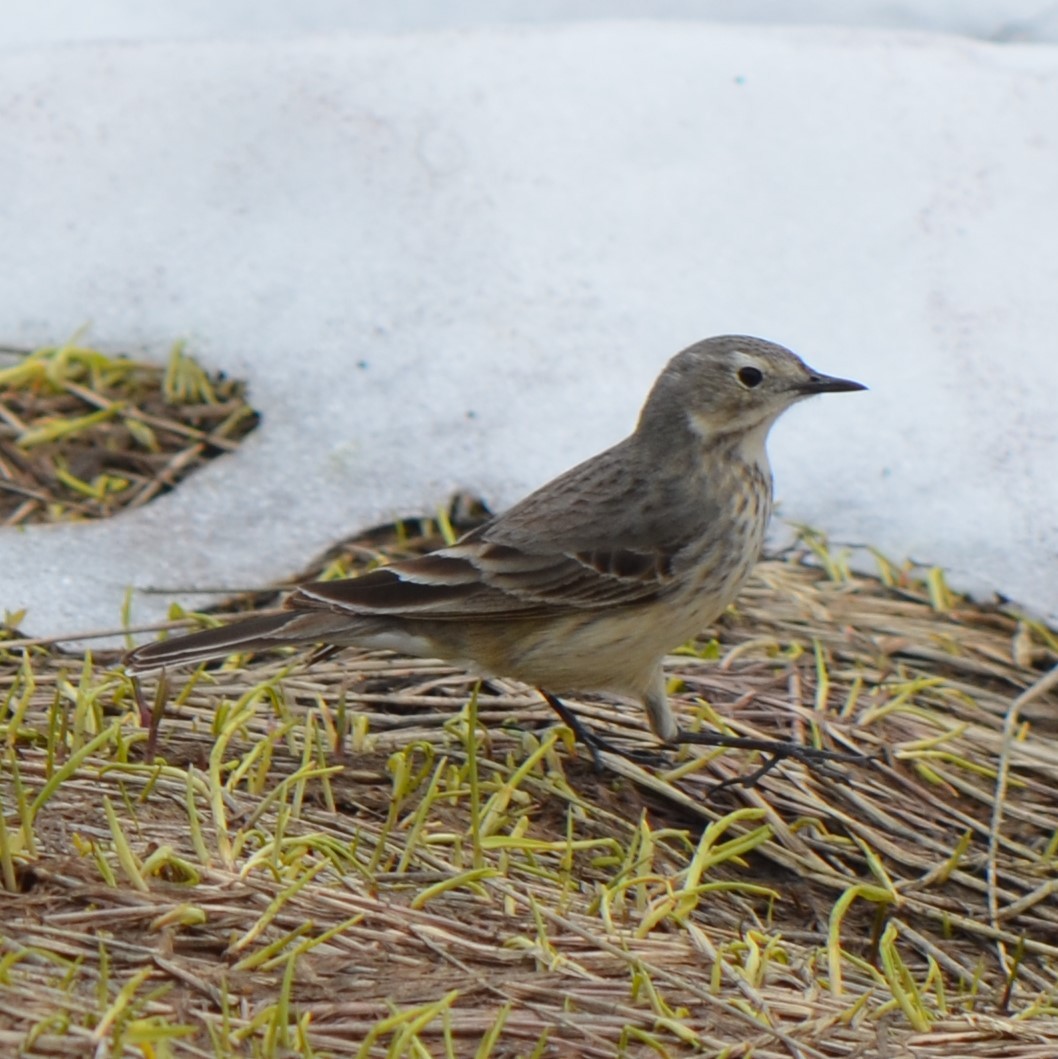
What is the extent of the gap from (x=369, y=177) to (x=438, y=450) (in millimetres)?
1977

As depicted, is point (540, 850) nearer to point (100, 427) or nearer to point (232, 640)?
point (232, 640)

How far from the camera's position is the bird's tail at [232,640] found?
4770 mm

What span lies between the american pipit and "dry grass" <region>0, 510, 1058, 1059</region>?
22cm

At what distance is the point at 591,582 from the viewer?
5.14 metres

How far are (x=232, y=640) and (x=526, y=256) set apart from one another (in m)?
3.41

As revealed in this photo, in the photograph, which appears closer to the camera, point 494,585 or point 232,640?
point 232,640

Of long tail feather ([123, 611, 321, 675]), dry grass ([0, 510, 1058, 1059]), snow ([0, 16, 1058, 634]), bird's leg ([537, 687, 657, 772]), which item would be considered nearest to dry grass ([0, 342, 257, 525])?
snow ([0, 16, 1058, 634])

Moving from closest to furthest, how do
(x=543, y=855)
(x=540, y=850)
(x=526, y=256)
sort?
(x=540, y=850) → (x=543, y=855) → (x=526, y=256)

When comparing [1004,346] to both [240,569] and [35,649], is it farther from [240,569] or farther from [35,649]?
[35,649]

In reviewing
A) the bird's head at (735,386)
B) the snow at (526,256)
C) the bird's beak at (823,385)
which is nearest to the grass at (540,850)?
the snow at (526,256)

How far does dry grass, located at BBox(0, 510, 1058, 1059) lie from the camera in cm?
348

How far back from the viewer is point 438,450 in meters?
6.80

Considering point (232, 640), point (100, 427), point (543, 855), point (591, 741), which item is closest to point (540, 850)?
point (543, 855)

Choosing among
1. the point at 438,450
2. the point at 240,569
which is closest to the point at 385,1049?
the point at 240,569
